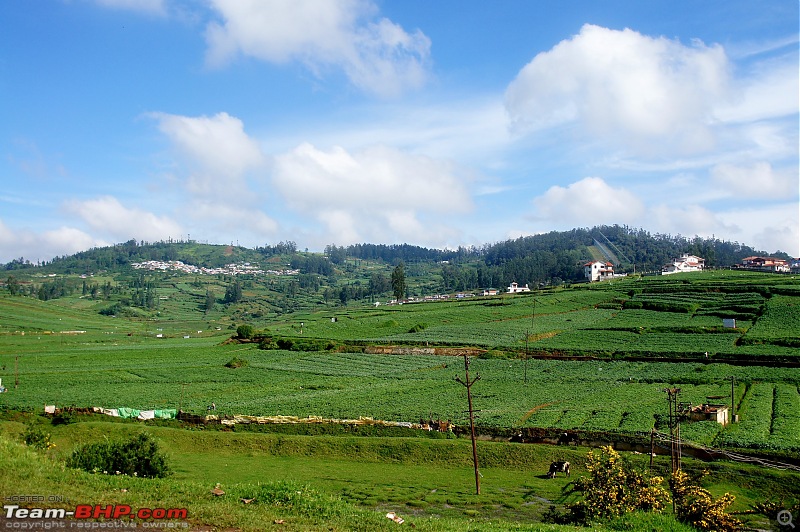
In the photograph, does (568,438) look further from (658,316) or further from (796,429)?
(658,316)

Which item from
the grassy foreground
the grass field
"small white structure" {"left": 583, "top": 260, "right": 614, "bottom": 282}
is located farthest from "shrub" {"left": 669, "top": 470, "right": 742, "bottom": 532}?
"small white structure" {"left": 583, "top": 260, "right": 614, "bottom": 282}

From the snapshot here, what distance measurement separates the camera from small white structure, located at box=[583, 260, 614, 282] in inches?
6993

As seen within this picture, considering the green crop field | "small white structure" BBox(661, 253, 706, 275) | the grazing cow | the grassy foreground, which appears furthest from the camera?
"small white structure" BBox(661, 253, 706, 275)

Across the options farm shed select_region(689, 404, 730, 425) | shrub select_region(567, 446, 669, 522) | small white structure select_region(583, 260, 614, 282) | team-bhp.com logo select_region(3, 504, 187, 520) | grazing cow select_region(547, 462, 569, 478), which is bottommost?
grazing cow select_region(547, 462, 569, 478)

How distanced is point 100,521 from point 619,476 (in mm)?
18409

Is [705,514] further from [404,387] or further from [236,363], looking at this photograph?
[236,363]

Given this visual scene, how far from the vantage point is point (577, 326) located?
91125mm

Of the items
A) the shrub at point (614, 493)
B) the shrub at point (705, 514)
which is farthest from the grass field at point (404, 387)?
the shrub at point (705, 514)

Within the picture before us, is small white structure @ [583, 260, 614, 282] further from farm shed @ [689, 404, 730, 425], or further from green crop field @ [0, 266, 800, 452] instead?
farm shed @ [689, 404, 730, 425]

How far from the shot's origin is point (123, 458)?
21.9m

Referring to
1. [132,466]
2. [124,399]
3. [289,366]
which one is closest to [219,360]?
[289,366]

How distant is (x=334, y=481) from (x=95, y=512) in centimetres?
1762

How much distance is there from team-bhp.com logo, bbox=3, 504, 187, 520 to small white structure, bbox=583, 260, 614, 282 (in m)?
172

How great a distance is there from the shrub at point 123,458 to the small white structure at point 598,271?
16543 centimetres
